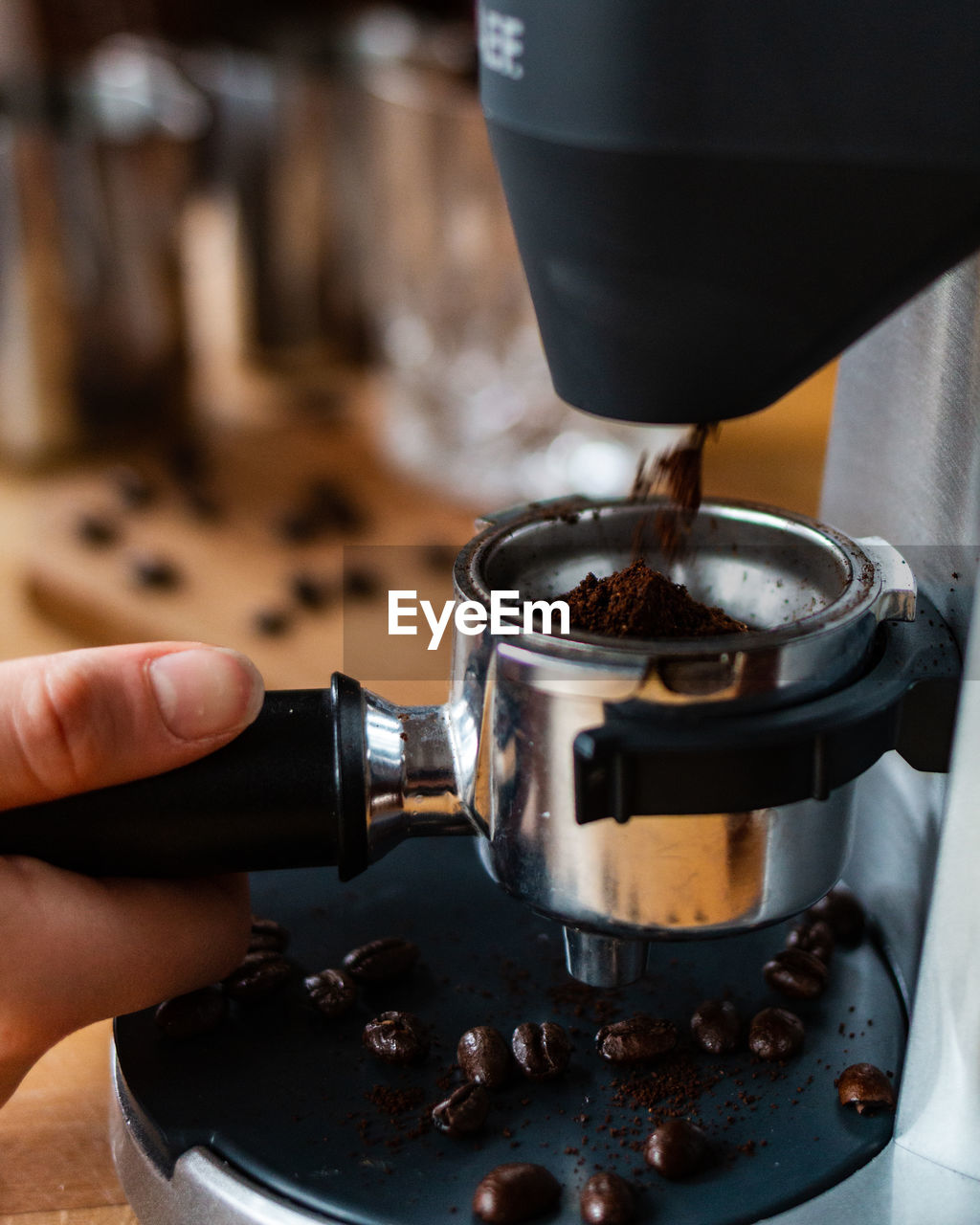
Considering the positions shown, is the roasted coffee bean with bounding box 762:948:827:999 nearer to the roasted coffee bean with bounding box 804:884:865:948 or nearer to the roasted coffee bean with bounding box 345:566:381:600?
the roasted coffee bean with bounding box 804:884:865:948

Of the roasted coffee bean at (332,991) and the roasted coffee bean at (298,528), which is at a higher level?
the roasted coffee bean at (298,528)

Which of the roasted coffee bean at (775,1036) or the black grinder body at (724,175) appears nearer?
the black grinder body at (724,175)

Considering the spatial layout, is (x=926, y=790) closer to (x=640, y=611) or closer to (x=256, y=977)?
(x=640, y=611)

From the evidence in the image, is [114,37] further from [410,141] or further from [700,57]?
[700,57]

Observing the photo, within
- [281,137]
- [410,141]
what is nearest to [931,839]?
[410,141]

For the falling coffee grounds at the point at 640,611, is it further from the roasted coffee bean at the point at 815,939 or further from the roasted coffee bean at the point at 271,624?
the roasted coffee bean at the point at 271,624

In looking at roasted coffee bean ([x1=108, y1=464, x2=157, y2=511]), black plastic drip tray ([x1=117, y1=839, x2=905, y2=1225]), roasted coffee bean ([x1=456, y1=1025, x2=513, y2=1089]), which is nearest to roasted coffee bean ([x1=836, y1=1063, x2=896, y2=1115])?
black plastic drip tray ([x1=117, y1=839, x2=905, y2=1225])

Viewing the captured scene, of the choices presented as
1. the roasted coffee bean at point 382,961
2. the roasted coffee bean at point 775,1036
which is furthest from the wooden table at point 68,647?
the roasted coffee bean at point 775,1036
